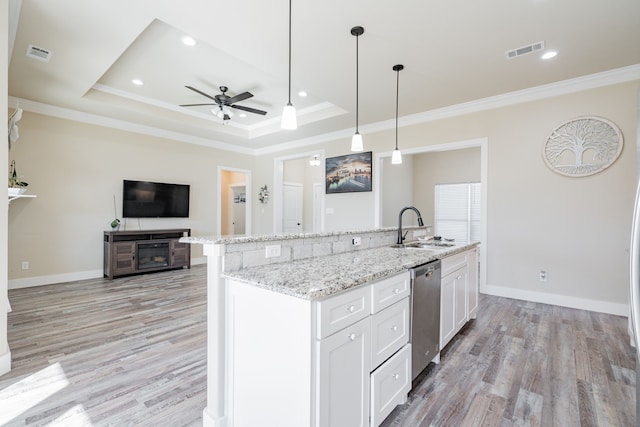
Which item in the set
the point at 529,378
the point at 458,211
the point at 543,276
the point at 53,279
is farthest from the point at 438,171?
the point at 53,279

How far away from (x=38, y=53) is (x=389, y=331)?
4.46 metres

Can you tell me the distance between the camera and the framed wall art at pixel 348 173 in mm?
5508

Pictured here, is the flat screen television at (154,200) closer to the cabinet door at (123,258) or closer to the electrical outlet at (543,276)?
the cabinet door at (123,258)

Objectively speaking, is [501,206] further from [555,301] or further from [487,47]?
[487,47]

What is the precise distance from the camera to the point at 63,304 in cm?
362

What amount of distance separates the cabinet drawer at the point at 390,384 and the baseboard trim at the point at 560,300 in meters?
3.04

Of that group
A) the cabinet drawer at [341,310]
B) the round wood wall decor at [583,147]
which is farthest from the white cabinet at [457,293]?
the round wood wall decor at [583,147]

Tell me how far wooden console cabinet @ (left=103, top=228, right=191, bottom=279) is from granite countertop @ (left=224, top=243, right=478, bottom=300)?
14.5 feet

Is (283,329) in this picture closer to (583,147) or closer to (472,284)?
(472,284)

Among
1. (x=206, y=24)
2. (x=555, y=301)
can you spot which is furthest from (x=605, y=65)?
(x=206, y=24)

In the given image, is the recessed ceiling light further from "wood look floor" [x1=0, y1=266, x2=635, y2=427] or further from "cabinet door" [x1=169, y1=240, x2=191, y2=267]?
"cabinet door" [x1=169, y1=240, x2=191, y2=267]

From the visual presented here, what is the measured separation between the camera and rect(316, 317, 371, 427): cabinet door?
1203 mm

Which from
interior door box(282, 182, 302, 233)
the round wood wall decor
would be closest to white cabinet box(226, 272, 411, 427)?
the round wood wall decor

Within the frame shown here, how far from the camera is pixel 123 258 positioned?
4.98 meters
